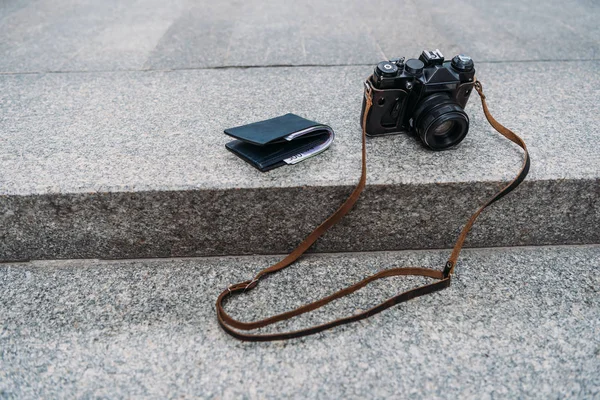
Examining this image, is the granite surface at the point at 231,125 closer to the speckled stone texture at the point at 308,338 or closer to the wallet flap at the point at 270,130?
the wallet flap at the point at 270,130

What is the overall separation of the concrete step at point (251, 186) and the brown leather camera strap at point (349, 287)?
1.5 inches

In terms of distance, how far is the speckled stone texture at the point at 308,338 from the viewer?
0.84m

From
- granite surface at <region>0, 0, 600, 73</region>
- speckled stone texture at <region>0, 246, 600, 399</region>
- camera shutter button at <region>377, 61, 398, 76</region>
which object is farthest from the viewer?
granite surface at <region>0, 0, 600, 73</region>

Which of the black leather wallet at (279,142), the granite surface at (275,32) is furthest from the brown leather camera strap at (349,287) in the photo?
the granite surface at (275,32)

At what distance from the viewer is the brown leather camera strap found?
0.91 m

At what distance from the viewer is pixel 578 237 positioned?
1157 mm

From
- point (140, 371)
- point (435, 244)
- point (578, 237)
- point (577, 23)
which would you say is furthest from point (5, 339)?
point (577, 23)

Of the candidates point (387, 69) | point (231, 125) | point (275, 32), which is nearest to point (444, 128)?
point (387, 69)

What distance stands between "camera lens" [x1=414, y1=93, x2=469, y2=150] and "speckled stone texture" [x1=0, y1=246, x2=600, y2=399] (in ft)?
1.06

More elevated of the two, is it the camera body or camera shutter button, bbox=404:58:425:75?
camera shutter button, bbox=404:58:425:75

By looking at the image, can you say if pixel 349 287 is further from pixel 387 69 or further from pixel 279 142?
pixel 387 69

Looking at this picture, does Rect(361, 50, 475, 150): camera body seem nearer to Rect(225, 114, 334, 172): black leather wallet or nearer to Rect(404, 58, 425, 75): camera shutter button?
Rect(404, 58, 425, 75): camera shutter button

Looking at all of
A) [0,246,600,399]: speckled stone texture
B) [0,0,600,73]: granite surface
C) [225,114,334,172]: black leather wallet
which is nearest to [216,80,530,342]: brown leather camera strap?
[0,246,600,399]: speckled stone texture

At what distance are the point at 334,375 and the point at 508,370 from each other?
377mm
